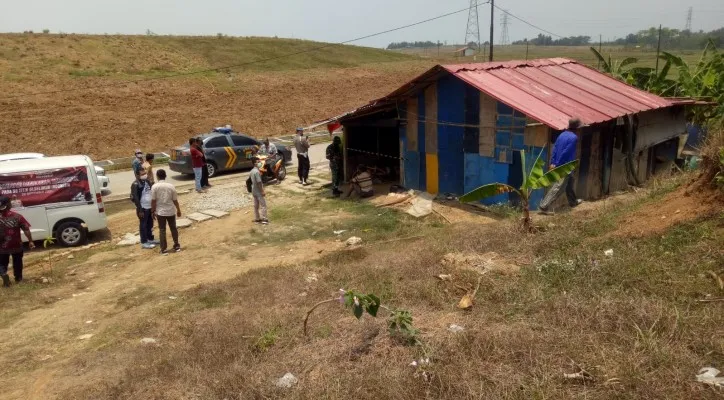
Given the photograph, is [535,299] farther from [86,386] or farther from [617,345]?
[86,386]

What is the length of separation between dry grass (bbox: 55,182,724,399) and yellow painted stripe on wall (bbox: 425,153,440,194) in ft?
19.5

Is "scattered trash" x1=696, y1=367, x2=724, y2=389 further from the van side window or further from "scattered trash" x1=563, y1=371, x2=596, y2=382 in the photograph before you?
the van side window

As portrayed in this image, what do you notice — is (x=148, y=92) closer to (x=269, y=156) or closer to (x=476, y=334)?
(x=269, y=156)

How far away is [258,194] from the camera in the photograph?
12266 mm

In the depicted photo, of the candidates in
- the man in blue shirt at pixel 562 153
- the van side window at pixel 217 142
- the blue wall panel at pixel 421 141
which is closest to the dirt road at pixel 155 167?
the van side window at pixel 217 142

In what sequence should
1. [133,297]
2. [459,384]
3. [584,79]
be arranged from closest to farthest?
[459,384] → [133,297] → [584,79]

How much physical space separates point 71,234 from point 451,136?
8.74m

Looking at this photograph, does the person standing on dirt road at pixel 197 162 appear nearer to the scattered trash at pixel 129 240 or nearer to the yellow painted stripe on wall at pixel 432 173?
the scattered trash at pixel 129 240

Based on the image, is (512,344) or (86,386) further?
(86,386)

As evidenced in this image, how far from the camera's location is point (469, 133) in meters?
12.4

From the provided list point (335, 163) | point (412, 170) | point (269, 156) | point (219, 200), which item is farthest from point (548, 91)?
point (219, 200)

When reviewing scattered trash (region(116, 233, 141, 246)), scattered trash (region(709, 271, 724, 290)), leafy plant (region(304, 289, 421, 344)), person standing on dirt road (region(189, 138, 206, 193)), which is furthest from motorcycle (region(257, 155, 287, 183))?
scattered trash (region(709, 271, 724, 290))

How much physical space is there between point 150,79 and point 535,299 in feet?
104

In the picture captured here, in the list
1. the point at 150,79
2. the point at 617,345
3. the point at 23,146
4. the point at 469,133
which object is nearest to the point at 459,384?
the point at 617,345
